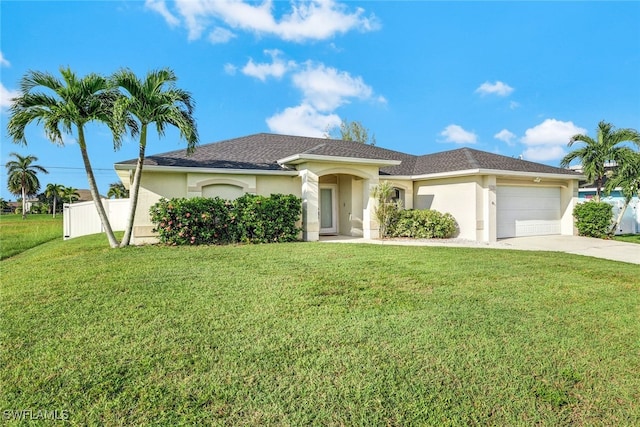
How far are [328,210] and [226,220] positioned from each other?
6061 millimetres

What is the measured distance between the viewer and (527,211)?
55.0ft

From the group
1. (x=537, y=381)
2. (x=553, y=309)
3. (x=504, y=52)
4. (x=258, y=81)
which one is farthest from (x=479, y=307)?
(x=258, y=81)

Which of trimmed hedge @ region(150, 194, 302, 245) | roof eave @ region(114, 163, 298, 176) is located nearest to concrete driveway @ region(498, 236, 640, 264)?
trimmed hedge @ region(150, 194, 302, 245)

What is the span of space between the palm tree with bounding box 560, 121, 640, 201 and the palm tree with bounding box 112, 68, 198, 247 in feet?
59.9

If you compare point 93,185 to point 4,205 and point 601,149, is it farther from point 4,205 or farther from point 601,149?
point 4,205

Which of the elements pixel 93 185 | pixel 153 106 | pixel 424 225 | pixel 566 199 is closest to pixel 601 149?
pixel 566 199

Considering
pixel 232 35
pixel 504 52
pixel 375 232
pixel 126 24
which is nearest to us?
pixel 126 24

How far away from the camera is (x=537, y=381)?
341cm

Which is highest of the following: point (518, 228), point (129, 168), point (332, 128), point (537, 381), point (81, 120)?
point (332, 128)

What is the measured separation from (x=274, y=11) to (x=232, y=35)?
2661 millimetres

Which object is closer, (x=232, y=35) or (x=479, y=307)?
(x=479, y=307)

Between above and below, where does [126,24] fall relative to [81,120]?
above

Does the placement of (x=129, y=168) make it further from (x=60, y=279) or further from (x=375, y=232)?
(x=375, y=232)

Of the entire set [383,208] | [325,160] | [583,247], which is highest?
[325,160]
